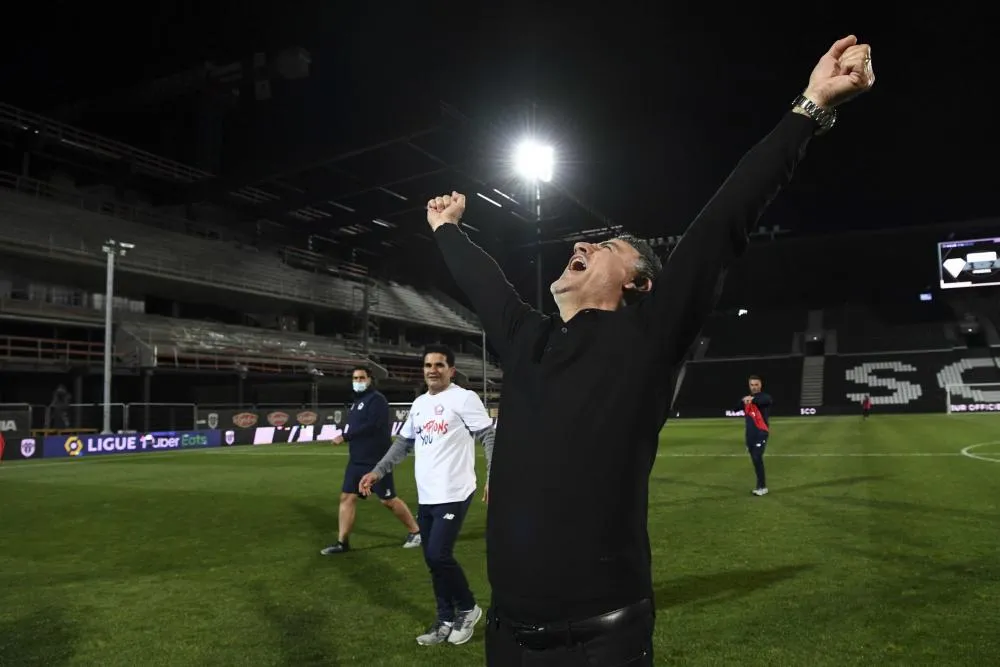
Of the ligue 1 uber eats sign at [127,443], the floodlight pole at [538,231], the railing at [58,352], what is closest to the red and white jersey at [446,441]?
the ligue 1 uber eats sign at [127,443]

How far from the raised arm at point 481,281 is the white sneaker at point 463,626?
3.76 meters

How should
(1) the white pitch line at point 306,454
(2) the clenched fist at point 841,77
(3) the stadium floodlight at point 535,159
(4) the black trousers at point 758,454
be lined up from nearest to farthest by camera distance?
(2) the clenched fist at point 841,77 → (4) the black trousers at point 758,454 → (1) the white pitch line at point 306,454 → (3) the stadium floodlight at point 535,159

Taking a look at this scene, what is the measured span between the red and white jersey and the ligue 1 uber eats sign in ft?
78.9

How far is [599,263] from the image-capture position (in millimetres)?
2072

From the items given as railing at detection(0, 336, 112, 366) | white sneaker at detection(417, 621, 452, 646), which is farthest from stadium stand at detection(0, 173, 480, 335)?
white sneaker at detection(417, 621, 452, 646)

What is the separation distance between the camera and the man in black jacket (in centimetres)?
181

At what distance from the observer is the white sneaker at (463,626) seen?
539cm

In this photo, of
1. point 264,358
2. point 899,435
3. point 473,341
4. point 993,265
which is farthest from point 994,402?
point 264,358

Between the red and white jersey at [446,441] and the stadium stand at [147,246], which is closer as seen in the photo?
the red and white jersey at [446,441]

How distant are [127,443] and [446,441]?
25601 mm

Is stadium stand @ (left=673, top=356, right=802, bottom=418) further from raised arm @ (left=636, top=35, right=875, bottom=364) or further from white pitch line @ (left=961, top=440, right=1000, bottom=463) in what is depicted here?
raised arm @ (left=636, top=35, right=875, bottom=364)

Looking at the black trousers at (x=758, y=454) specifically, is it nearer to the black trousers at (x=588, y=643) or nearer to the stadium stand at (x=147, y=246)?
the black trousers at (x=588, y=643)

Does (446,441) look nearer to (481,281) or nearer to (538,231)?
(481,281)

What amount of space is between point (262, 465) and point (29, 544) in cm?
1142
